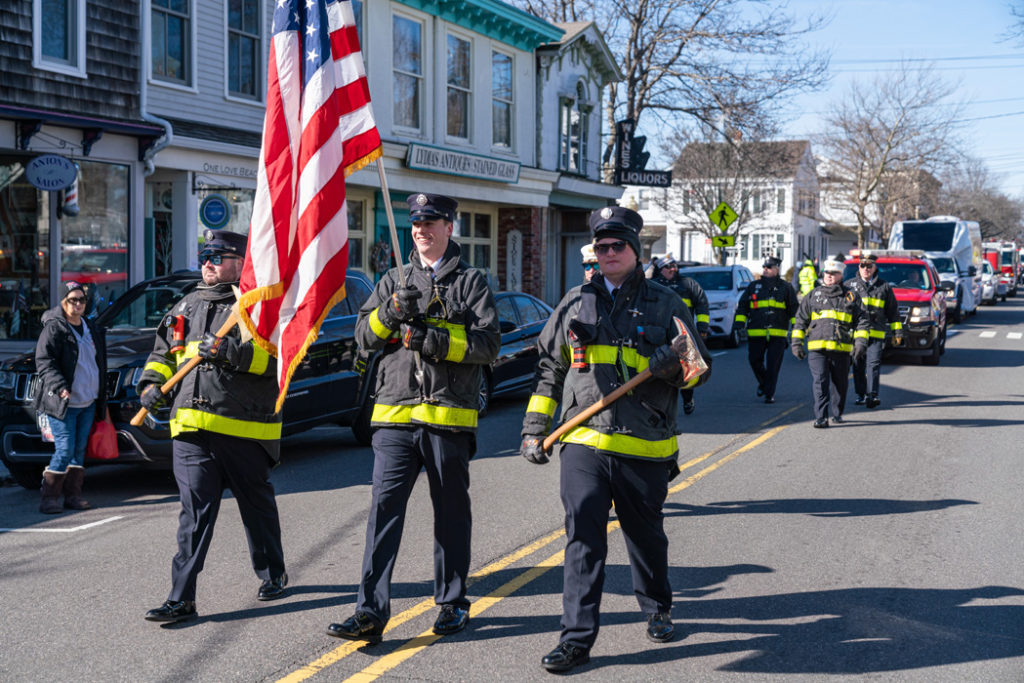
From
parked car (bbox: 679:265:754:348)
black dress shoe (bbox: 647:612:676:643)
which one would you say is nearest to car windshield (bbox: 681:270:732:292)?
parked car (bbox: 679:265:754:348)

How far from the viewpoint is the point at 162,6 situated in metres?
16.5

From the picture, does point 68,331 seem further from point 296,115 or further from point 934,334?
point 934,334

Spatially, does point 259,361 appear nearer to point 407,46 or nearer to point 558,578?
point 558,578

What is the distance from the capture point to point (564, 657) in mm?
4742

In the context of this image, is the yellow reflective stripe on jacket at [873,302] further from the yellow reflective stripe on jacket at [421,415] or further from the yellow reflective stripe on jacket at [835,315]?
the yellow reflective stripe on jacket at [421,415]

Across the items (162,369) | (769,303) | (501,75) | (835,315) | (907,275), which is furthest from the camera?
(501,75)

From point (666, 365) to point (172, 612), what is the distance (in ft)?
8.98

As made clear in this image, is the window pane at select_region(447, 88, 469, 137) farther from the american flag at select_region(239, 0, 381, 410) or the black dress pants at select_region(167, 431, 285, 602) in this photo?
the black dress pants at select_region(167, 431, 285, 602)

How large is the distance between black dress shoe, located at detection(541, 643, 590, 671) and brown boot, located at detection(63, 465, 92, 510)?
16.1ft

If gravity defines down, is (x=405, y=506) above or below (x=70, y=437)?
above

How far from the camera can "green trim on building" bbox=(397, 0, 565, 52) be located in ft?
75.4

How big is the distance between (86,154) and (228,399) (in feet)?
35.8

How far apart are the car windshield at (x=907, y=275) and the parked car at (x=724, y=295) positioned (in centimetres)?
316

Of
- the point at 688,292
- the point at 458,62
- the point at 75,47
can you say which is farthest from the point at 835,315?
the point at 458,62
